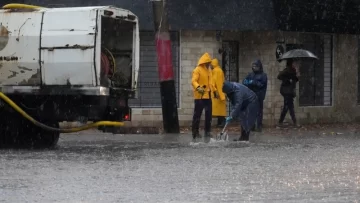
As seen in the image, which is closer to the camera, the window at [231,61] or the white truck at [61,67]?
the white truck at [61,67]

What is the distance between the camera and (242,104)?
18.8 meters

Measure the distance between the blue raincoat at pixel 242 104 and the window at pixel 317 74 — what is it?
9341mm

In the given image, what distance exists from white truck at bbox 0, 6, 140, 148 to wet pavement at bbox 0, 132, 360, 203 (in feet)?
2.65

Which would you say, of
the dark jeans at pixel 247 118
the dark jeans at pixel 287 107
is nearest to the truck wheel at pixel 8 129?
the dark jeans at pixel 247 118

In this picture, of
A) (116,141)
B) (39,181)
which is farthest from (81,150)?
(39,181)

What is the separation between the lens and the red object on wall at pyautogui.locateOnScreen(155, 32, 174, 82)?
73.0 ft

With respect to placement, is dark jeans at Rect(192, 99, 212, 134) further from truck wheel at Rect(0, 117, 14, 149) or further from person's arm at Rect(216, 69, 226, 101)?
truck wheel at Rect(0, 117, 14, 149)

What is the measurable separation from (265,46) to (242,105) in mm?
7829

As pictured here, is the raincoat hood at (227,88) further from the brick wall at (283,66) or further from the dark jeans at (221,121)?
the brick wall at (283,66)

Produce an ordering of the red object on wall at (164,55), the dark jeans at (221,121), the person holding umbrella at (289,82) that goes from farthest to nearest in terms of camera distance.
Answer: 1. the person holding umbrella at (289,82)
2. the dark jeans at (221,121)
3. the red object on wall at (164,55)

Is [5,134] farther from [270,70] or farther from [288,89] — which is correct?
[270,70]

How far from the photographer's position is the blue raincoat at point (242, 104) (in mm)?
18578

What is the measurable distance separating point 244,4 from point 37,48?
31.1 ft

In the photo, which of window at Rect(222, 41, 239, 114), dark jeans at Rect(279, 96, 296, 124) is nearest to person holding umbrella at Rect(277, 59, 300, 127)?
dark jeans at Rect(279, 96, 296, 124)
